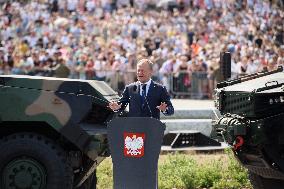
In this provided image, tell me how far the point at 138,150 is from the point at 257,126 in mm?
1684

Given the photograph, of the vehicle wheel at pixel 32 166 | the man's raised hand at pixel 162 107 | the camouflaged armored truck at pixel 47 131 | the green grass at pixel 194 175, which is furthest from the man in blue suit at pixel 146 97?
the green grass at pixel 194 175

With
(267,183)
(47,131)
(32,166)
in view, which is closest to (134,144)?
(32,166)

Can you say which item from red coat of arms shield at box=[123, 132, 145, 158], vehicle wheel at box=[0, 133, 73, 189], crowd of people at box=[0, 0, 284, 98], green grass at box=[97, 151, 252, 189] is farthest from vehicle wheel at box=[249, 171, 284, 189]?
crowd of people at box=[0, 0, 284, 98]

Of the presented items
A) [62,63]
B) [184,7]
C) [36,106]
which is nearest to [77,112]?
[36,106]

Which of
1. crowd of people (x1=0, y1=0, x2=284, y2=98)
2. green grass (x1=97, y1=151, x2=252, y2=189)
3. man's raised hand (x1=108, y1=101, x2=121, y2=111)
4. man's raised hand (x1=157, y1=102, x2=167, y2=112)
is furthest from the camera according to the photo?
crowd of people (x1=0, y1=0, x2=284, y2=98)

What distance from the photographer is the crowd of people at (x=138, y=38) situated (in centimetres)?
2434

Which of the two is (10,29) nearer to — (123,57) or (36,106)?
(123,57)

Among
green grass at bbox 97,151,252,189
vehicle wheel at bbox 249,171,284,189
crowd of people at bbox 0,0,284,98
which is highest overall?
crowd of people at bbox 0,0,284,98

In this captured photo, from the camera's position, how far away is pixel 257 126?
949 cm

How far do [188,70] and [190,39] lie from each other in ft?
18.3

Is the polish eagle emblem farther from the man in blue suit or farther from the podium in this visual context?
the man in blue suit

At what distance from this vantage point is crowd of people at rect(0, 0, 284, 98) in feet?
79.9

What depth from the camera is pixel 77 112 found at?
31.8 feet

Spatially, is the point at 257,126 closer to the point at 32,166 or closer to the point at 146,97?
the point at 146,97
